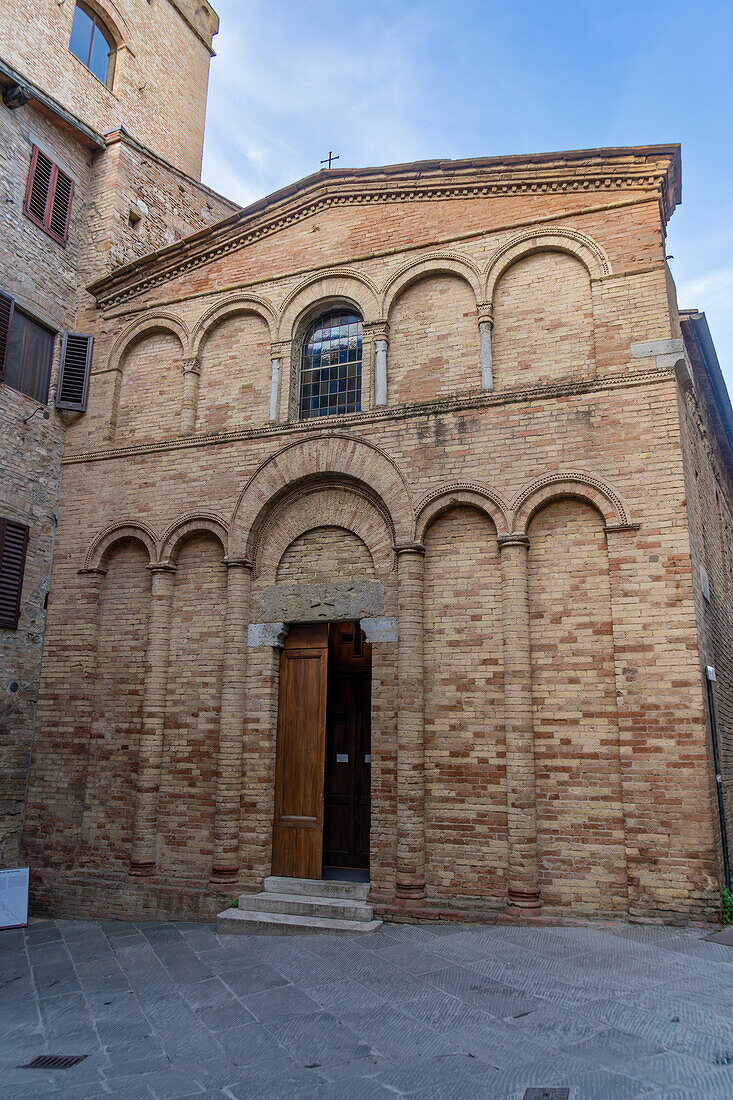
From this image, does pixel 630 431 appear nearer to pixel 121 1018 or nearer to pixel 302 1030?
pixel 302 1030

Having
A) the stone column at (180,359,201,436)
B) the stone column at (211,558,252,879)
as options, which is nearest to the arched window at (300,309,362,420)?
the stone column at (180,359,201,436)

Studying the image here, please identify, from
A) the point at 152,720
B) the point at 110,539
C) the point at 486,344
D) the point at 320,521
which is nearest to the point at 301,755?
the point at 152,720

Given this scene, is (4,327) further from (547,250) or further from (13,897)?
(13,897)

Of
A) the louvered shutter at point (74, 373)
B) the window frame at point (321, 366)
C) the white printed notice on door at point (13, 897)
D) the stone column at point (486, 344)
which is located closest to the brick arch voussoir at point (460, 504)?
the stone column at point (486, 344)

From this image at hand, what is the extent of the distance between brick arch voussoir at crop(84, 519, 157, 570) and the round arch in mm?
5866

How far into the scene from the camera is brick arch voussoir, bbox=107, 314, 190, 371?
11.5 meters

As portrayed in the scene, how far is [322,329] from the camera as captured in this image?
1070cm

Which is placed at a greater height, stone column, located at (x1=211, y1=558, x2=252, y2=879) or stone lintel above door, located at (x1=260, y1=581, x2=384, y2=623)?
stone lintel above door, located at (x1=260, y1=581, x2=384, y2=623)

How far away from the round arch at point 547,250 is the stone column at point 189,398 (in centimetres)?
449

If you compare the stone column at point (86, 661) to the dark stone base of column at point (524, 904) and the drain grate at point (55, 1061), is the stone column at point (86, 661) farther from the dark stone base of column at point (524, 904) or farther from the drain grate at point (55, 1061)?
the dark stone base of column at point (524, 904)

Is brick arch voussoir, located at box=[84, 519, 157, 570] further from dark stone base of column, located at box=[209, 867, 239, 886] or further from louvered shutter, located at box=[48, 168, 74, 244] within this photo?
louvered shutter, located at box=[48, 168, 74, 244]

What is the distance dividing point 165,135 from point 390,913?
1720 cm

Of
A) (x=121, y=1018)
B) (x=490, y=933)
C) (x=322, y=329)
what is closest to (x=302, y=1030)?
(x=121, y=1018)

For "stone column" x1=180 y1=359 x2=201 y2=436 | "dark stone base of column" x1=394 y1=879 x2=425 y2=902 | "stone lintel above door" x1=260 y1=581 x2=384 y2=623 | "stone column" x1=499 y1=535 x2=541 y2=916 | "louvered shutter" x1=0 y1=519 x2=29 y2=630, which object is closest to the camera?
"stone column" x1=499 y1=535 x2=541 y2=916
